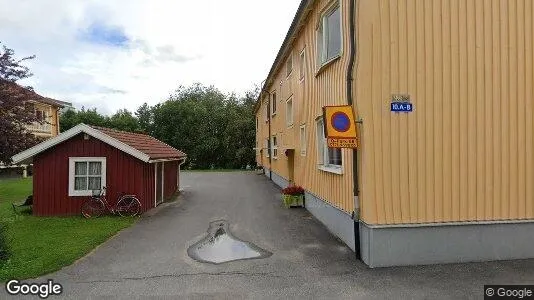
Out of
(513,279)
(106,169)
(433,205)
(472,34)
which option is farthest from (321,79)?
(106,169)

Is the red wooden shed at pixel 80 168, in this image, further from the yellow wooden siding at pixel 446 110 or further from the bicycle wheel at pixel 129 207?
the yellow wooden siding at pixel 446 110

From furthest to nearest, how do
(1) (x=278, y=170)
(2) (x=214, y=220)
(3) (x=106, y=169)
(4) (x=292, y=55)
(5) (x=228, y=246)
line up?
1. (1) (x=278, y=170)
2. (4) (x=292, y=55)
3. (3) (x=106, y=169)
4. (2) (x=214, y=220)
5. (5) (x=228, y=246)

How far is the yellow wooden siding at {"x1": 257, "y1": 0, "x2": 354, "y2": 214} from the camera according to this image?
9.01 m

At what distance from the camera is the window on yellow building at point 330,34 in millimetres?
9797

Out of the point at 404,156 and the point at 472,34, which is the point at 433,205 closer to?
the point at 404,156

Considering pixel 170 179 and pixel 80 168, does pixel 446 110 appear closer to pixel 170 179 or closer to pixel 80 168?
pixel 80 168

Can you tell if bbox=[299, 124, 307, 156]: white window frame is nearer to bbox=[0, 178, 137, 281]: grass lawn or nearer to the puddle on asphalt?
the puddle on asphalt

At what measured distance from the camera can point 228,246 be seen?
9.40 m

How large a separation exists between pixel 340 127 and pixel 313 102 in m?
4.92

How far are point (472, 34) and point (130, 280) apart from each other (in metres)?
7.36
